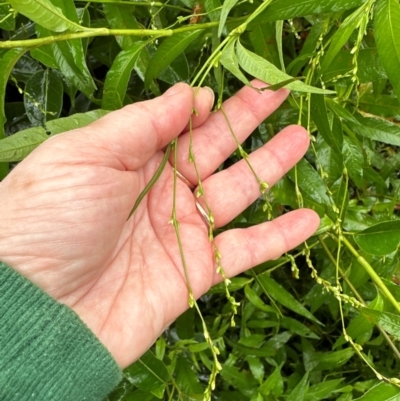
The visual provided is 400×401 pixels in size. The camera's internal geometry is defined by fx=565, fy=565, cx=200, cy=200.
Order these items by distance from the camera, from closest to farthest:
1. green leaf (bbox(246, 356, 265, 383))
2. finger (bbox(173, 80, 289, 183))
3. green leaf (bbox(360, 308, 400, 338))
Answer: green leaf (bbox(360, 308, 400, 338)) < finger (bbox(173, 80, 289, 183)) < green leaf (bbox(246, 356, 265, 383))

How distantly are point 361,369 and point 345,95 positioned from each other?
84 cm

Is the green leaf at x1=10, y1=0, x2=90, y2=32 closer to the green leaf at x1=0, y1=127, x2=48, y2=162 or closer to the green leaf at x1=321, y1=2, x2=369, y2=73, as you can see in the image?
the green leaf at x1=0, y1=127, x2=48, y2=162

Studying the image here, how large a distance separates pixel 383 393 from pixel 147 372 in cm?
44

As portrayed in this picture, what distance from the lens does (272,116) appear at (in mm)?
1117

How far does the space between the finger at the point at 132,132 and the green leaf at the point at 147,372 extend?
40 centimetres

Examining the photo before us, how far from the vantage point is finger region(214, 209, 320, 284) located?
1.06m

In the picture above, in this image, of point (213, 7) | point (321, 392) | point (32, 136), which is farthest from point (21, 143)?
point (321, 392)

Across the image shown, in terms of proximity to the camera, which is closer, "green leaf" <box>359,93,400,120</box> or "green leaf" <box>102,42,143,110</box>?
"green leaf" <box>102,42,143,110</box>

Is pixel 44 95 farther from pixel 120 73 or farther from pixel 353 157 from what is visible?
pixel 353 157

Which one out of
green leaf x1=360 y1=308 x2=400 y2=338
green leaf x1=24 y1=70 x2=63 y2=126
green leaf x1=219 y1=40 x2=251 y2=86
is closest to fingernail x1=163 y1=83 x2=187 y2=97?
green leaf x1=219 y1=40 x2=251 y2=86

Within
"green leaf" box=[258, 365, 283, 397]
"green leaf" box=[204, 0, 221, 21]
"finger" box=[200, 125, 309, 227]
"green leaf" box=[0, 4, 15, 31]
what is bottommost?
"green leaf" box=[258, 365, 283, 397]

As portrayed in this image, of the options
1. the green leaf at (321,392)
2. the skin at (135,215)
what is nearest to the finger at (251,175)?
the skin at (135,215)

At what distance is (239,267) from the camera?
107 centimetres

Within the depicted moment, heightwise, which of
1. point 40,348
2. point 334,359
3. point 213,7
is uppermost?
point 213,7
